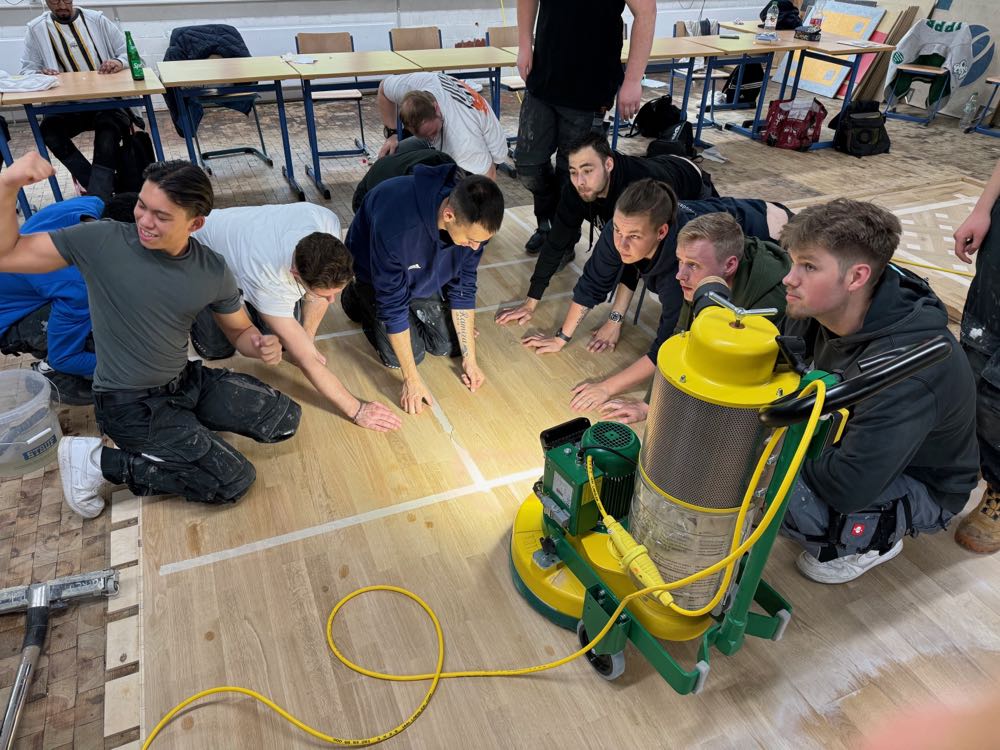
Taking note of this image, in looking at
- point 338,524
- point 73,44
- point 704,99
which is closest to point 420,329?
point 338,524

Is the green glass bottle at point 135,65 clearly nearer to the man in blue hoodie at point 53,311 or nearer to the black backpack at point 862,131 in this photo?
the man in blue hoodie at point 53,311

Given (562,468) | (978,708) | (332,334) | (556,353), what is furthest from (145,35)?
(978,708)

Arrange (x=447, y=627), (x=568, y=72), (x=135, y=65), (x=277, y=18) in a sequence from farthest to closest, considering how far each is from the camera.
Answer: (x=277, y=18) → (x=135, y=65) → (x=568, y=72) → (x=447, y=627)

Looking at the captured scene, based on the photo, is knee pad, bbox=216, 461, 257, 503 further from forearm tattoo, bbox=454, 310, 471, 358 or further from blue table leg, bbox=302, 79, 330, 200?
blue table leg, bbox=302, 79, 330, 200

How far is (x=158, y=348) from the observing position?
7.32 ft

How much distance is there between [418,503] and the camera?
2473mm

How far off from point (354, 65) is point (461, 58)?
88 centimetres

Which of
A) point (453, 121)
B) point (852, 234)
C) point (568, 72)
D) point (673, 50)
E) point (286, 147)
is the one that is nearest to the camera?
point (852, 234)

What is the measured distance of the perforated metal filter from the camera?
1.43 meters

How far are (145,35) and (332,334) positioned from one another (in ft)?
17.8

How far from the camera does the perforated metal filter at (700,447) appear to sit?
143 cm

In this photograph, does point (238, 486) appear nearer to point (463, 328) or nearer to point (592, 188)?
point (463, 328)

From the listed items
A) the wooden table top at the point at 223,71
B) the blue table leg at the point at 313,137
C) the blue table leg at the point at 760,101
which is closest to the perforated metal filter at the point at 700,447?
the blue table leg at the point at 313,137

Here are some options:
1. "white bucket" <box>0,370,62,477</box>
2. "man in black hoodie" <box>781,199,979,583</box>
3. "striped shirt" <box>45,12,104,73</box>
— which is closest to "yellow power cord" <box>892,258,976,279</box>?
"man in black hoodie" <box>781,199,979,583</box>
